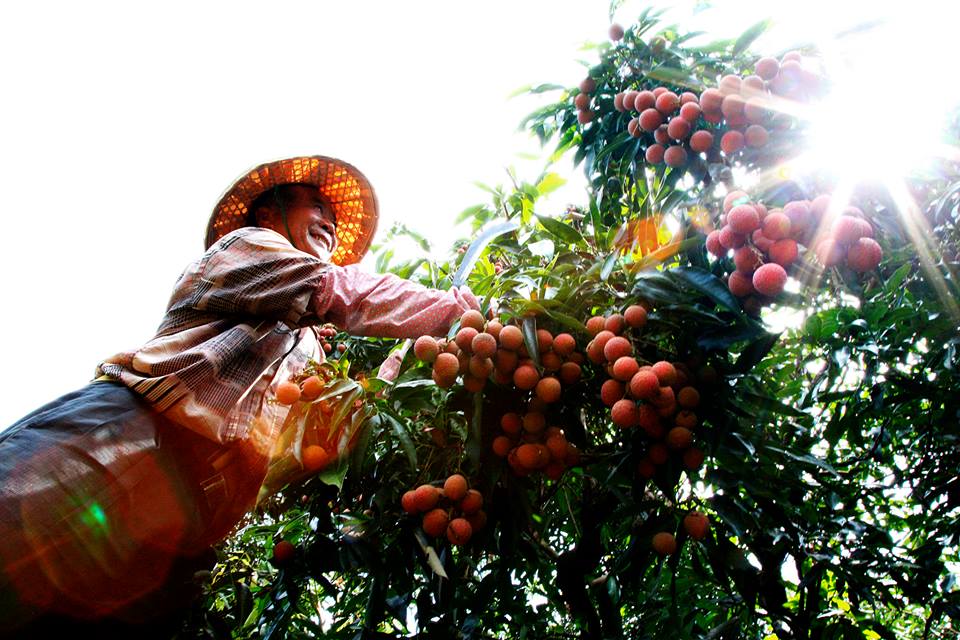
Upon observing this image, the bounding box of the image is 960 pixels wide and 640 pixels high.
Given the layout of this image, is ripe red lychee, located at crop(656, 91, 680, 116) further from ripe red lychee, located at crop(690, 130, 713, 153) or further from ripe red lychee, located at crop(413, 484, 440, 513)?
ripe red lychee, located at crop(413, 484, 440, 513)

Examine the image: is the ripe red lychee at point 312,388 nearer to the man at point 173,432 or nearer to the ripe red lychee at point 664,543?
the man at point 173,432

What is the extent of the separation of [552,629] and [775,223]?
1.40m

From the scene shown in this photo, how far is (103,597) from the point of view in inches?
53.0

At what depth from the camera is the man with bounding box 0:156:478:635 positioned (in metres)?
1.23

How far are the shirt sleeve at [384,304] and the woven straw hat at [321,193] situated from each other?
758mm

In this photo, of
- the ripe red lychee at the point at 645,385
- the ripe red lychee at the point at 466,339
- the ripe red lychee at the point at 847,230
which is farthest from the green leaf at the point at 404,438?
the ripe red lychee at the point at 847,230

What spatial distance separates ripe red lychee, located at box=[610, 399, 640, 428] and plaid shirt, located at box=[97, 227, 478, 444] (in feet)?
1.31

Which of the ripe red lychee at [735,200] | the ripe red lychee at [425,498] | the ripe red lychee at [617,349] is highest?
the ripe red lychee at [735,200]

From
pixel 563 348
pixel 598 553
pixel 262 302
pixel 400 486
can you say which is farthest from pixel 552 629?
pixel 262 302

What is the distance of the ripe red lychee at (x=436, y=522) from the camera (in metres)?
1.26

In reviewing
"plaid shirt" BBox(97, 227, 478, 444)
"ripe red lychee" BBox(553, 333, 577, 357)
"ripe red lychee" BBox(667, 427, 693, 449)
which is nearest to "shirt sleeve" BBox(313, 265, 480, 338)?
"plaid shirt" BBox(97, 227, 478, 444)

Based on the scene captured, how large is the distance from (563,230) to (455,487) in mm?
565

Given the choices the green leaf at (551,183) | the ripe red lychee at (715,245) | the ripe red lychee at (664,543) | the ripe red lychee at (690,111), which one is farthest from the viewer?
the green leaf at (551,183)

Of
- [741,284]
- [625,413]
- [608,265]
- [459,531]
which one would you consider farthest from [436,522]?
[741,284]
